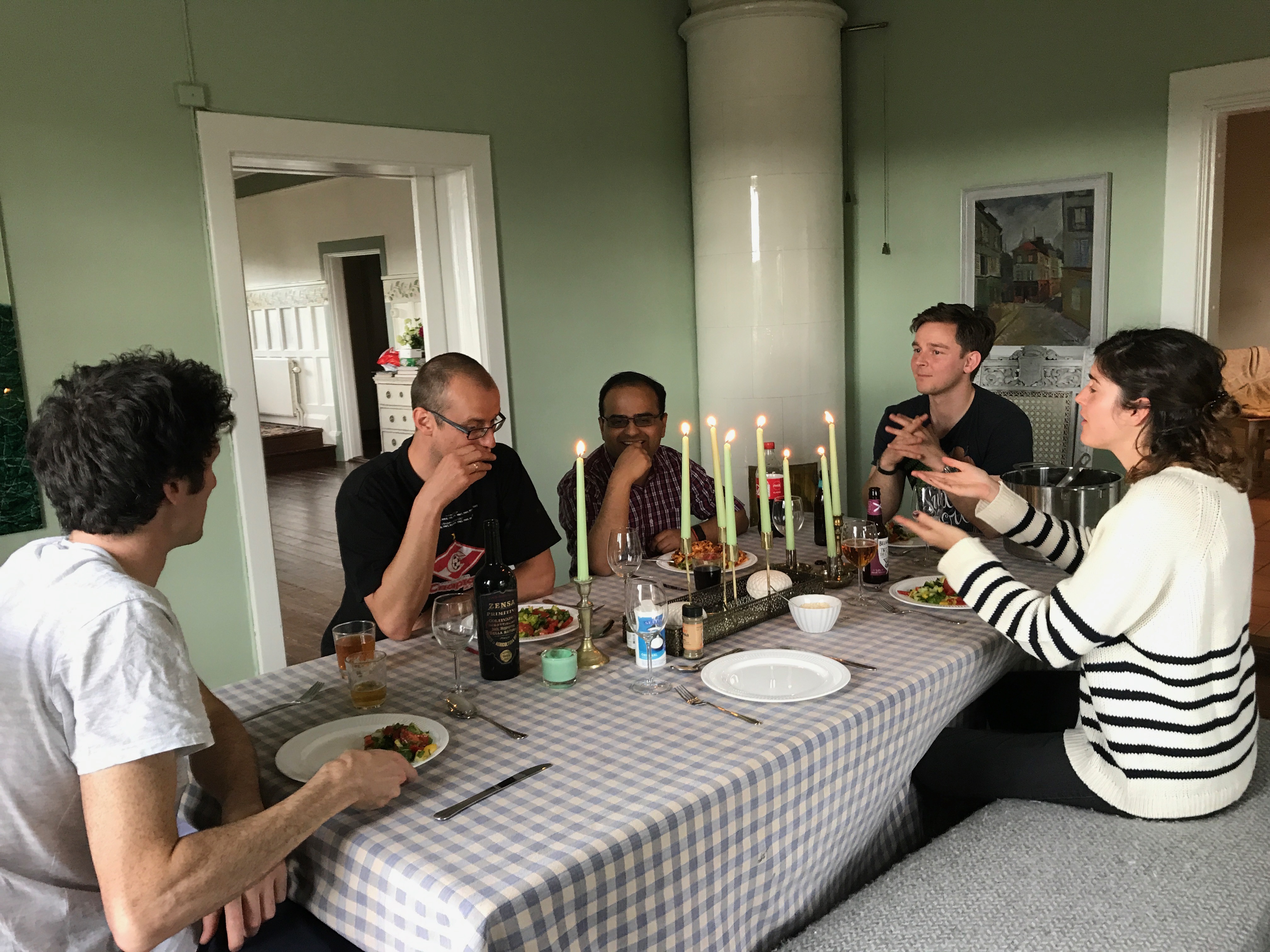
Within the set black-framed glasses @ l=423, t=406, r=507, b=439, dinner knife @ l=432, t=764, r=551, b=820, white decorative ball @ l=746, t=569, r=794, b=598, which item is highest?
black-framed glasses @ l=423, t=406, r=507, b=439

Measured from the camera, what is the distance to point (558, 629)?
2.04m

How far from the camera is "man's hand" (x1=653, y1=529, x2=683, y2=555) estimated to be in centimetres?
278

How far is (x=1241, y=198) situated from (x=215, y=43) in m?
7.70

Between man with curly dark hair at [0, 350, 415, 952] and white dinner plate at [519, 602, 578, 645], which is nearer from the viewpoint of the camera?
man with curly dark hair at [0, 350, 415, 952]

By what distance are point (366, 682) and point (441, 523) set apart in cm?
68

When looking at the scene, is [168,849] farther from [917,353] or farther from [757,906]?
Answer: [917,353]

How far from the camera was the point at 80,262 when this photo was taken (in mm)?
2979

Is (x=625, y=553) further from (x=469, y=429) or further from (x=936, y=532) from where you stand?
(x=936, y=532)

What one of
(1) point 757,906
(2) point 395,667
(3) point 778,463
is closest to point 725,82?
(3) point 778,463

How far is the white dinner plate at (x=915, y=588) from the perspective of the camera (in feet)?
6.88

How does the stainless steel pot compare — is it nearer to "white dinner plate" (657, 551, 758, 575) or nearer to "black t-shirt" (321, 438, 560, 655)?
"white dinner plate" (657, 551, 758, 575)

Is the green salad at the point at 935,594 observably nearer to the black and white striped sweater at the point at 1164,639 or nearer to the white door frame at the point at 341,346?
the black and white striped sweater at the point at 1164,639

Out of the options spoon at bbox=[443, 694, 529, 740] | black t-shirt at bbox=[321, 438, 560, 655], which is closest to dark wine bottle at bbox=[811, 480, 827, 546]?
black t-shirt at bbox=[321, 438, 560, 655]

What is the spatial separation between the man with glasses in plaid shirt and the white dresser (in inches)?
244
